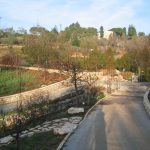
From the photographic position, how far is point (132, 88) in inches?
1742

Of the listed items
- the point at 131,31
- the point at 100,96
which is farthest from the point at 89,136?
the point at 131,31

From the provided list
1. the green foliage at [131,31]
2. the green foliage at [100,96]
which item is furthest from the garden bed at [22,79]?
the green foliage at [131,31]

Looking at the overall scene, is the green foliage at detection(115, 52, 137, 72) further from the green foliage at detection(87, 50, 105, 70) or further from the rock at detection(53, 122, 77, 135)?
the rock at detection(53, 122, 77, 135)

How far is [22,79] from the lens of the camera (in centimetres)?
4875

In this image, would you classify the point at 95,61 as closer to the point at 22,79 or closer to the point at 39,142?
the point at 22,79

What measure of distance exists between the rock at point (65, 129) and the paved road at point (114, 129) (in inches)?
14.3

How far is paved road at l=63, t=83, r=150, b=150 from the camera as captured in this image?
632 inches

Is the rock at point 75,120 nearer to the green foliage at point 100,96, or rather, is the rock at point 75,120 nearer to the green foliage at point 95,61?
the green foliage at point 100,96

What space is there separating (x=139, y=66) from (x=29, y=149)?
48.0 m

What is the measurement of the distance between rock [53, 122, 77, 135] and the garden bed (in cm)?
2087

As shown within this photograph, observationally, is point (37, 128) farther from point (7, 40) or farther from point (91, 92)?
point (7, 40)

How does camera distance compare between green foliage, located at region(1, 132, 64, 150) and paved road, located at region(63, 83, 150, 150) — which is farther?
paved road, located at region(63, 83, 150, 150)

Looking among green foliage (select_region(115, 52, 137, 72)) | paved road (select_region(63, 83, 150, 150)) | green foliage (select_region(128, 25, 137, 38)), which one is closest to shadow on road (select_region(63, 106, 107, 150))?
paved road (select_region(63, 83, 150, 150))

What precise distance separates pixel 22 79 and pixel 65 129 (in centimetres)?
3045
